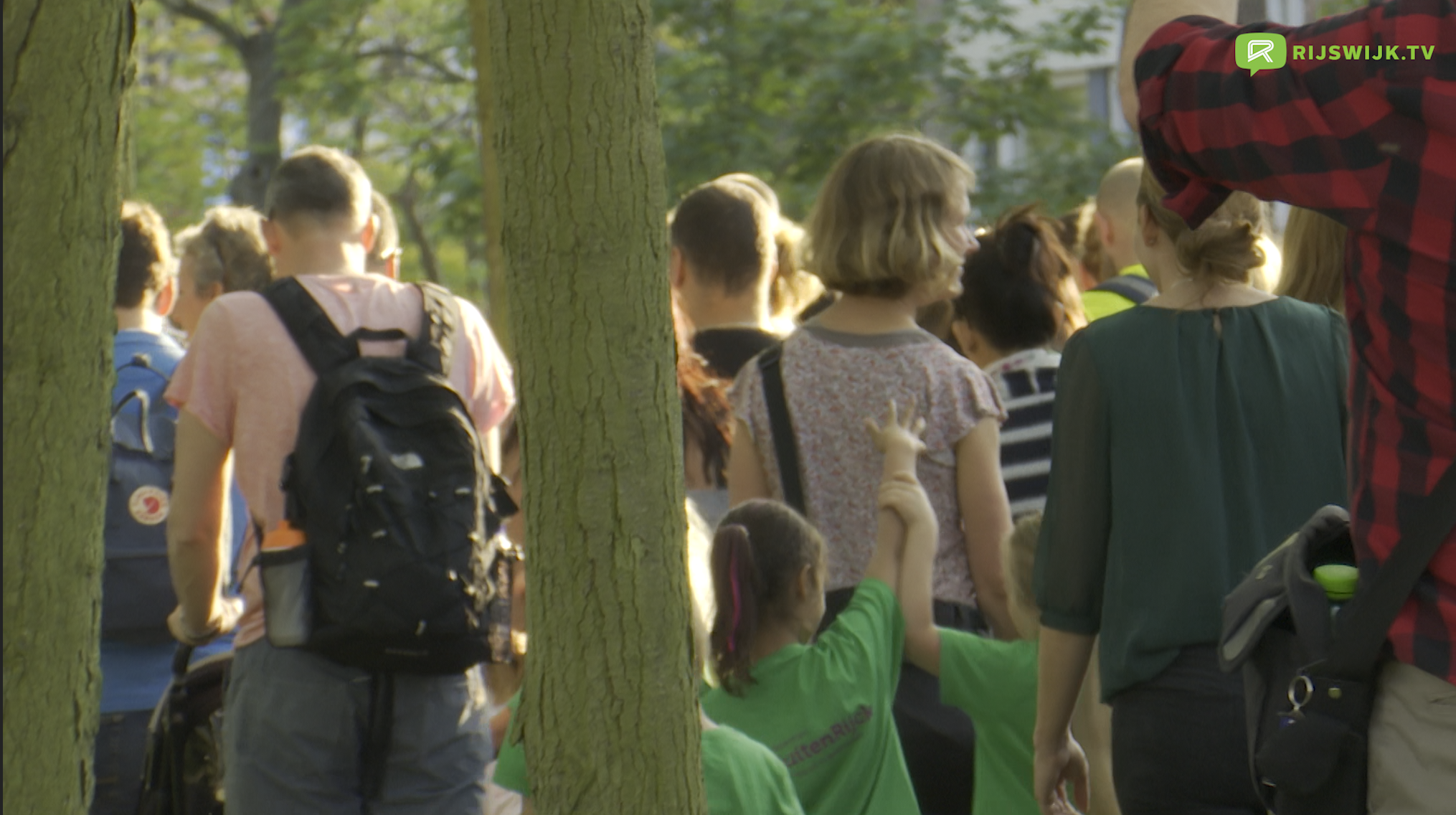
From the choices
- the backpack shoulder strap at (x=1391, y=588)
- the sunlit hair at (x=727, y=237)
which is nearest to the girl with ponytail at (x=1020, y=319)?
the sunlit hair at (x=727, y=237)

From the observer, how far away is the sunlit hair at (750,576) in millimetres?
3234

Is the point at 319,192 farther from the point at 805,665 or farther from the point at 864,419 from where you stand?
the point at 805,665

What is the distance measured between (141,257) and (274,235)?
3.35ft

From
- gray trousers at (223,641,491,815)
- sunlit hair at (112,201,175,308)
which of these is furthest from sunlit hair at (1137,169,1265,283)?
sunlit hair at (112,201,175,308)

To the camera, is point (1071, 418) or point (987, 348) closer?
point (1071, 418)

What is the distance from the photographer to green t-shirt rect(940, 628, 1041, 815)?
136 inches

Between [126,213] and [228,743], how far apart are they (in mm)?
1838

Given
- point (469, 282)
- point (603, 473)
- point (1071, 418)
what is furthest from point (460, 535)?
point (469, 282)

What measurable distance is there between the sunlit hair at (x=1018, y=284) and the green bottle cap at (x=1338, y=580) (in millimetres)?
2561

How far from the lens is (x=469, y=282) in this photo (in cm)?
2378

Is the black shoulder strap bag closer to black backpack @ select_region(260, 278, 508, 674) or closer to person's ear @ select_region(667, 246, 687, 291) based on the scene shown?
black backpack @ select_region(260, 278, 508, 674)

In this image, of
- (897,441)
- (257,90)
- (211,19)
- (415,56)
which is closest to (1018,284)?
(897,441)

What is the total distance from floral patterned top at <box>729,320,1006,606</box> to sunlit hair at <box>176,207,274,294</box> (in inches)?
93.6

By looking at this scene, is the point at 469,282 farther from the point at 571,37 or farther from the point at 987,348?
the point at 571,37
